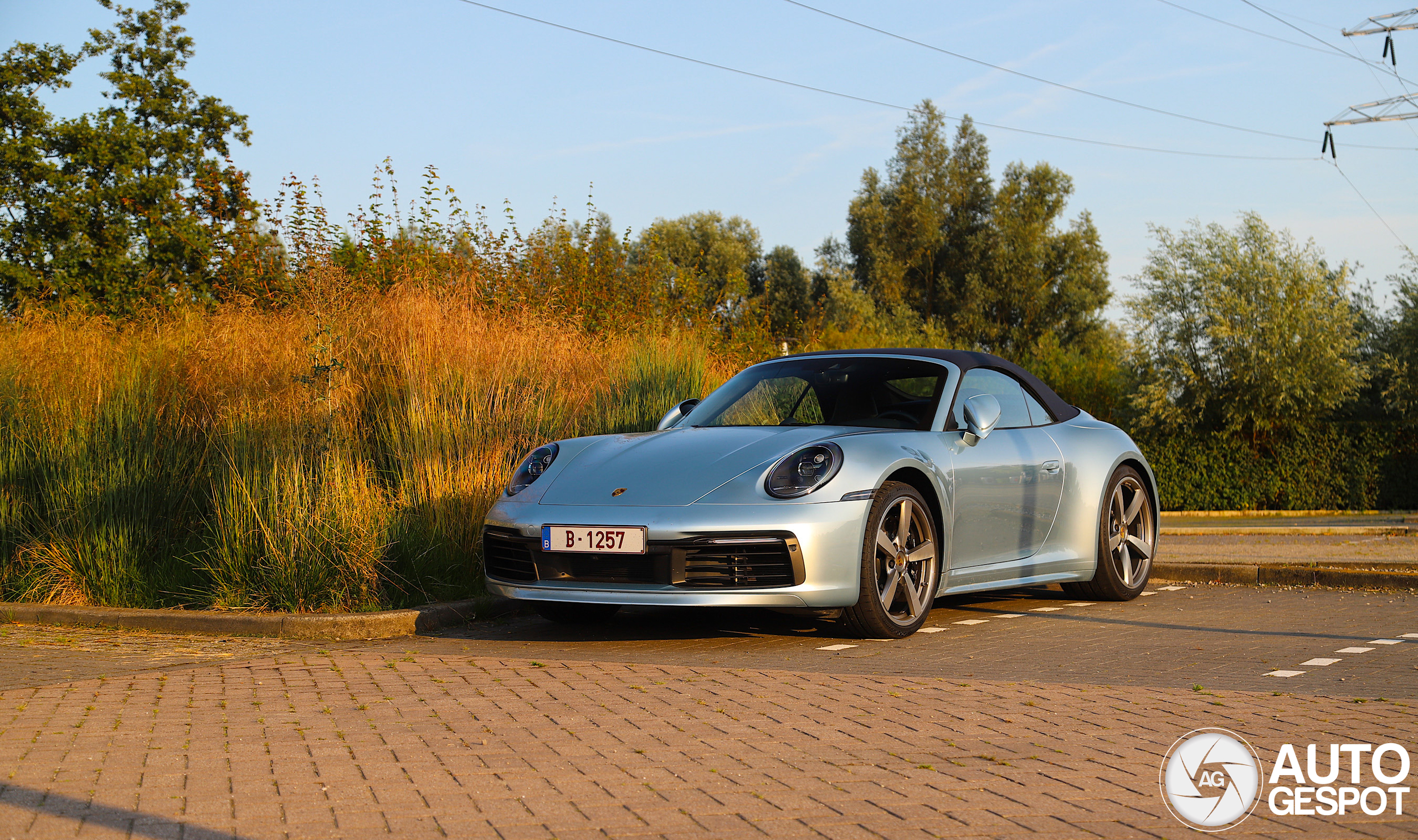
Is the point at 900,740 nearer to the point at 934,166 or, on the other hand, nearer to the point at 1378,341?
the point at 1378,341

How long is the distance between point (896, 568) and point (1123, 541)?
2.48 meters

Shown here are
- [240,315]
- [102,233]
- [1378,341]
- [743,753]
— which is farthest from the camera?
[102,233]

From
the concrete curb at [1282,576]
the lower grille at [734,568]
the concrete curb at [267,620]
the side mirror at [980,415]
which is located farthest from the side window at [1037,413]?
the concrete curb at [267,620]

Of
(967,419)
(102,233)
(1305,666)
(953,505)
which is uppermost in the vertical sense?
(102,233)

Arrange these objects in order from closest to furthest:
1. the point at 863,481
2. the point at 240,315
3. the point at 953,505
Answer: the point at 863,481 < the point at 953,505 < the point at 240,315

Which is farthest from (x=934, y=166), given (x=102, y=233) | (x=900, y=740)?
(x=900, y=740)

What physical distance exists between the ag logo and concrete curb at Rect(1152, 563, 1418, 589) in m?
5.51

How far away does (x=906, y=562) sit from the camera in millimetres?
6777

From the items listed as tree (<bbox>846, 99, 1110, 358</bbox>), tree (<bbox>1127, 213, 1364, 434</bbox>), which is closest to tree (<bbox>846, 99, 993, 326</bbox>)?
tree (<bbox>846, 99, 1110, 358</bbox>)

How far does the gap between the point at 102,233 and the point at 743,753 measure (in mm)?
37265

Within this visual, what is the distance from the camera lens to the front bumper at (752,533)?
6.20 metres

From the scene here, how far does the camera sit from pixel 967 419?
7.34 metres

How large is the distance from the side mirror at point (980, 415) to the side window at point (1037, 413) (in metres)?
0.80

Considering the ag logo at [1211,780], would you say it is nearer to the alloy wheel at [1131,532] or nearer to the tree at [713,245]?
the alloy wheel at [1131,532]
